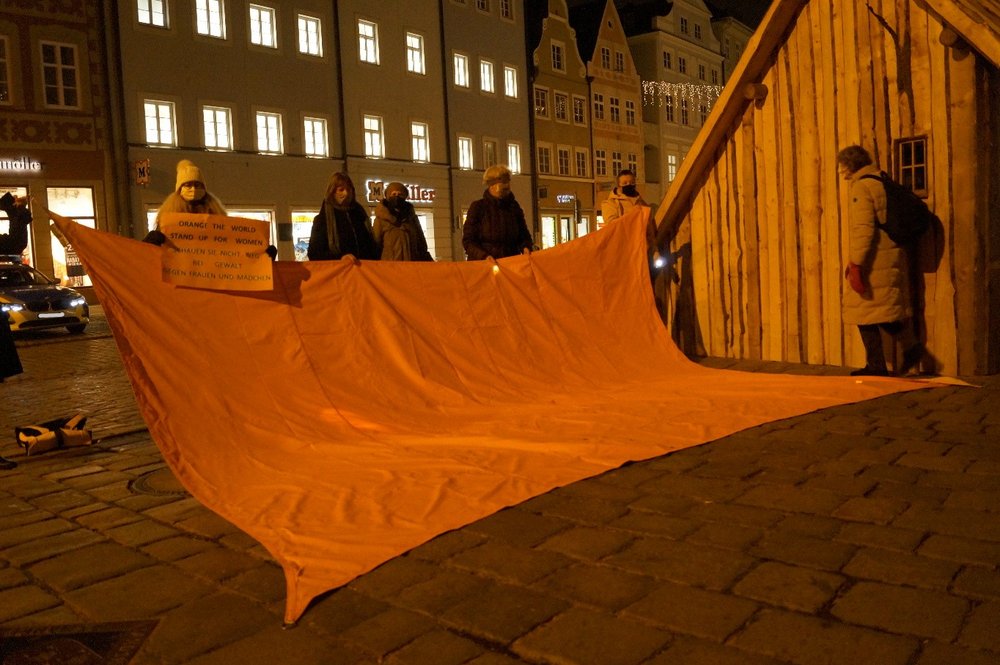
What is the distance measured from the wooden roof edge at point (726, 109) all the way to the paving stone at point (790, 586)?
6.73m

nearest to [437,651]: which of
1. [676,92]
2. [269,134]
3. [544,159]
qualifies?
[269,134]

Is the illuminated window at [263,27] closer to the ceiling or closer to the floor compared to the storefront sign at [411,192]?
closer to the ceiling

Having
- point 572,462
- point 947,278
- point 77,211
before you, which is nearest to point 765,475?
point 572,462

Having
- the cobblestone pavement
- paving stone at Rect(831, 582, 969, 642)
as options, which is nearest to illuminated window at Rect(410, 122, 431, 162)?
the cobblestone pavement

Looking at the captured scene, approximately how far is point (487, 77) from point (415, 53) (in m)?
4.34

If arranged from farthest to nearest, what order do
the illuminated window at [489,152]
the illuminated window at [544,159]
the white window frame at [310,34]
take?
1. the illuminated window at [544,159]
2. the illuminated window at [489,152]
3. the white window frame at [310,34]

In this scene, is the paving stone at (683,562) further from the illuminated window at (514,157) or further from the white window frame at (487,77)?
the illuminated window at (514,157)

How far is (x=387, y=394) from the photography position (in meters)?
7.10

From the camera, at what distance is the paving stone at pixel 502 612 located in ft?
10.5

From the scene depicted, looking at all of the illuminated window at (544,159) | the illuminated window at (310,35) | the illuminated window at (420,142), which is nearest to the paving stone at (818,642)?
the illuminated window at (310,35)

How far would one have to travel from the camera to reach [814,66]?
9.41m

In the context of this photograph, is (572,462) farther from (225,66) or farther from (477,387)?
(225,66)

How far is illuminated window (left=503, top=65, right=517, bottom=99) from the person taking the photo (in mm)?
40719

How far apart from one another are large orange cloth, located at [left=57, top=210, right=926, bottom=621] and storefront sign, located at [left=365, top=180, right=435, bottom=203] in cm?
2522
